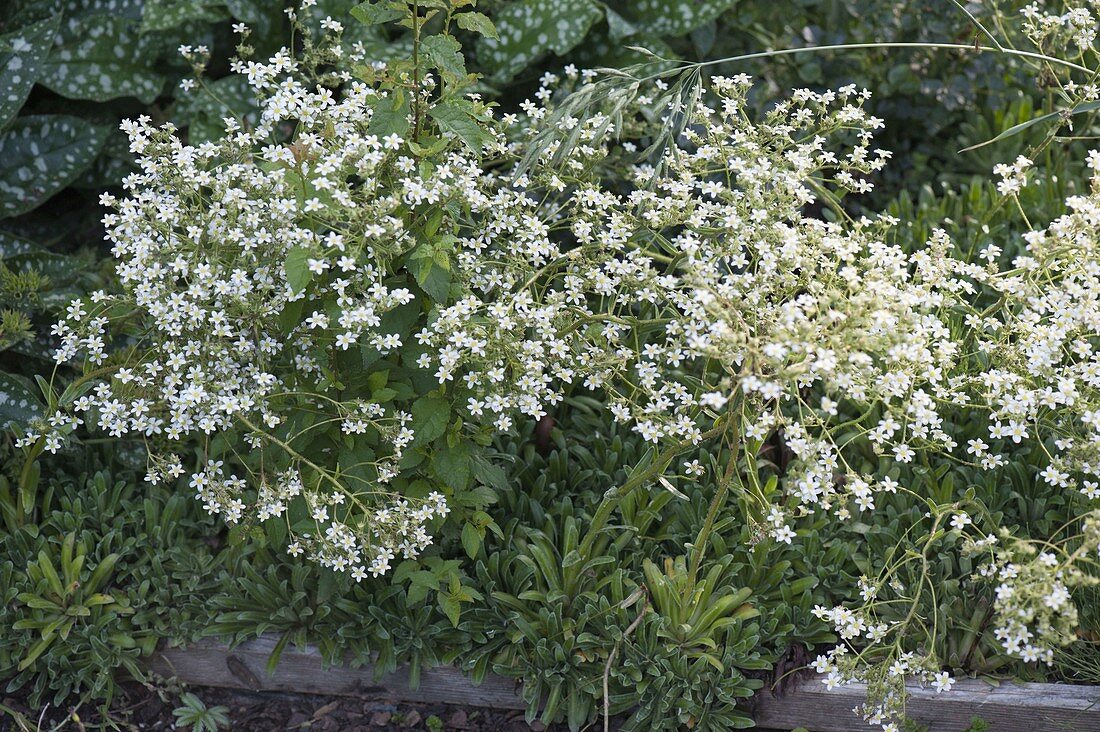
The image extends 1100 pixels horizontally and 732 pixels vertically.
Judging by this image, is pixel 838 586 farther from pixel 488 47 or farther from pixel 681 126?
pixel 488 47

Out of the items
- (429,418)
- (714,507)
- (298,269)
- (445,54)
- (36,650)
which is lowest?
(36,650)

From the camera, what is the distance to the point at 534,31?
141 inches

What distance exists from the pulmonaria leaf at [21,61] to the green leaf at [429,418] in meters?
1.79

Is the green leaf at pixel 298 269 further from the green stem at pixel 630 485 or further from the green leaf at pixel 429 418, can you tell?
the green stem at pixel 630 485

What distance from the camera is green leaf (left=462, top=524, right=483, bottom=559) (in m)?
2.42

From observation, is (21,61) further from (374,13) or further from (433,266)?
(433,266)

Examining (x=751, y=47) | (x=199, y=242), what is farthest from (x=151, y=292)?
(x=751, y=47)

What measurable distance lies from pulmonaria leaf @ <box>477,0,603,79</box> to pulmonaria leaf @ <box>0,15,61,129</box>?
4.47 feet

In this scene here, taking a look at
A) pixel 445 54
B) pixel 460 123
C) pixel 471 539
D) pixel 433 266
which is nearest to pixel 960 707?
pixel 471 539

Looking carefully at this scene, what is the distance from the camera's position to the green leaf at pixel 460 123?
2.15 metres

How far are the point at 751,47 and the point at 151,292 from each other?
268 cm

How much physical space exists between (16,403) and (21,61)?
1.10 metres

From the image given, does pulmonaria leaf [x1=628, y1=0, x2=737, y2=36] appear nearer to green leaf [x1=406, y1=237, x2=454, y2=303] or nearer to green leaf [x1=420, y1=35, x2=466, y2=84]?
green leaf [x1=420, y1=35, x2=466, y2=84]

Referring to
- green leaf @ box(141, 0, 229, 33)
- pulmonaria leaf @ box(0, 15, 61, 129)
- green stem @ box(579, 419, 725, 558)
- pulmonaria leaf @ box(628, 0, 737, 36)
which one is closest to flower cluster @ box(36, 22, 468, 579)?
green stem @ box(579, 419, 725, 558)
